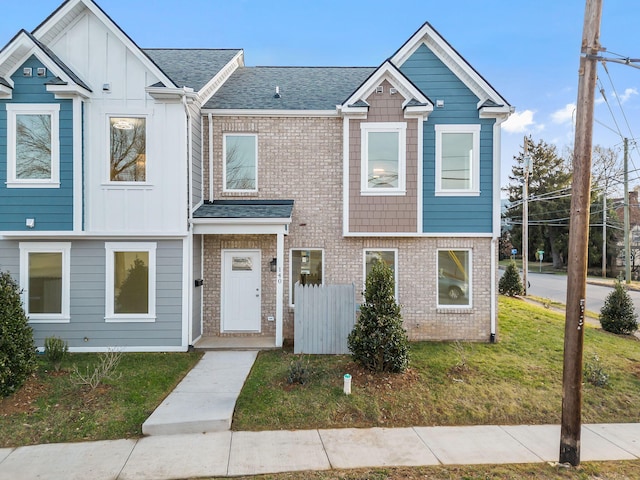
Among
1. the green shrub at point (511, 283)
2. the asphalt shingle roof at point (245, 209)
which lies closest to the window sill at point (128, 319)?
the asphalt shingle roof at point (245, 209)

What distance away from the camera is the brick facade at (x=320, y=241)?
9633 mm

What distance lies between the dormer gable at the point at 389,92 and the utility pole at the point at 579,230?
457 centimetres

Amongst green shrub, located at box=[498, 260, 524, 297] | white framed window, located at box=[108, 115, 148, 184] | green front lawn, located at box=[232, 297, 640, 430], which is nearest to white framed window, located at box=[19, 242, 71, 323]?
white framed window, located at box=[108, 115, 148, 184]

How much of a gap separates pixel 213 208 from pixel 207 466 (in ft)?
20.4

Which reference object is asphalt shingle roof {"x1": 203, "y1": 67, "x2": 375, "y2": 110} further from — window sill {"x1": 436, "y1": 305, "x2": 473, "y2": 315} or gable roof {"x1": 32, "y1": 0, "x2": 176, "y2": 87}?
window sill {"x1": 436, "y1": 305, "x2": 473, "y2": 315}

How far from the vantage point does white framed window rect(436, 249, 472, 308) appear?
31.9 feet

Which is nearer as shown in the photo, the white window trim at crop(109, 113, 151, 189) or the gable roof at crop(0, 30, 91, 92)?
the gable roof at crop(0, 30, 91, 92)

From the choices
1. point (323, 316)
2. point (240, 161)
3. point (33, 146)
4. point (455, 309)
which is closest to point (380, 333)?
point (323, 316)

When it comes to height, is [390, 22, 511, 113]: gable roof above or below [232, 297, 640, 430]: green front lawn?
above

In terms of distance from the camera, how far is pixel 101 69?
27.5 feet

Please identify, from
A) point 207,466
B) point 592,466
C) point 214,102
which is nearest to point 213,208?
point 214,102

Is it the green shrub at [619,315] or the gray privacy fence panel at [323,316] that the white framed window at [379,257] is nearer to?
the gray privacy fence panel at [323,316]

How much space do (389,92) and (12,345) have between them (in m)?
9.62

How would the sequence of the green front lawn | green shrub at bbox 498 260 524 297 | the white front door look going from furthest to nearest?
1. green shrub at bbox 498 260 524 297
2. the white front door
3. the green front lawn
